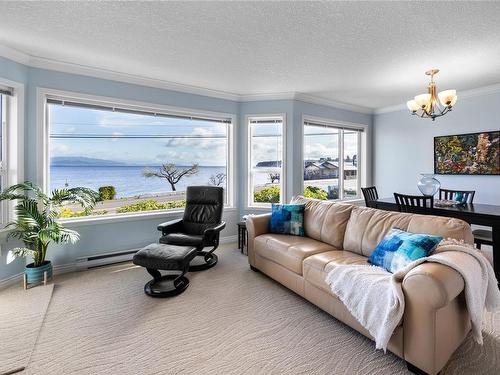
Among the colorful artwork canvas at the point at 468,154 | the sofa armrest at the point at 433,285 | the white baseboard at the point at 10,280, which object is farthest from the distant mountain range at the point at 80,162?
the colorful artwork canvas at the point at 468,154

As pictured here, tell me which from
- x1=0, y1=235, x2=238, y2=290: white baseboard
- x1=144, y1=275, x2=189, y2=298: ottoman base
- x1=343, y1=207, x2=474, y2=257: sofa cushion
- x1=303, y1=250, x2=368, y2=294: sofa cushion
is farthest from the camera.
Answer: x1=0, y1=235, x2=238, y2=290: white baseboard

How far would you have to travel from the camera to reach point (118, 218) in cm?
358

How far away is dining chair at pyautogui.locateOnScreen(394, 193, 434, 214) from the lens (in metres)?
3.10

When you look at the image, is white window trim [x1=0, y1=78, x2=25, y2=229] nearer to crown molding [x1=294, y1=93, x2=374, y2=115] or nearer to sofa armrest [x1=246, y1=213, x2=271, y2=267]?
sofa armrest [x1=246, y1=213, x2=271, y2=267]

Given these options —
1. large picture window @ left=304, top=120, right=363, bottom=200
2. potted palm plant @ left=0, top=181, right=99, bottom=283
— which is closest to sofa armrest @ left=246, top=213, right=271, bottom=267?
large picture window @ left=304, top=120, right=363, bottom=200

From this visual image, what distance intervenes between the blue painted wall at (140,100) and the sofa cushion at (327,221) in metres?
1.40

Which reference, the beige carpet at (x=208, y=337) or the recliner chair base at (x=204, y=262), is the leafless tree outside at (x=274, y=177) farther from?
the beige carpet at (x=208, y=337)

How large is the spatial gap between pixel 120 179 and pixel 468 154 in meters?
5.54

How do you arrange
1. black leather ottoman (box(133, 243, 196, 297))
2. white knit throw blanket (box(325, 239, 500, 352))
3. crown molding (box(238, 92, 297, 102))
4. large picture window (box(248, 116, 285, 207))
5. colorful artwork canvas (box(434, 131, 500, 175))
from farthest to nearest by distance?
large picture window (box(248, 116, 285, 207)) → crown molding (box(238, 92, 297, 102)) → colorful artwork canvas (box(434, 131, 500, 175)) → black leather ottoman (box(133, 243, 196, 297)) → white knit throw blanket (box(325, 239, 500, 352))

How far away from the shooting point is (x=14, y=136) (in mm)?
2932

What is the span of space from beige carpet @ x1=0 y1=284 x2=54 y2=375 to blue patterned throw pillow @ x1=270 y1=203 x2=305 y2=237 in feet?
8.07

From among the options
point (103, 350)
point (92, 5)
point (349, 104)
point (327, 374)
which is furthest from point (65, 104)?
point (349, 104)

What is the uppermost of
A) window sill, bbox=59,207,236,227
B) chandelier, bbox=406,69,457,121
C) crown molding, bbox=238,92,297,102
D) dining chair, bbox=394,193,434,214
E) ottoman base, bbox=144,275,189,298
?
crown molding, bbox=238,92,297,102

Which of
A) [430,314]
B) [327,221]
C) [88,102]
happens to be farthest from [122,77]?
[430,314]
